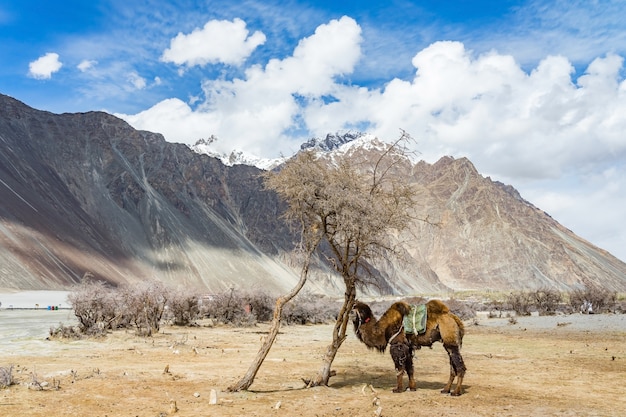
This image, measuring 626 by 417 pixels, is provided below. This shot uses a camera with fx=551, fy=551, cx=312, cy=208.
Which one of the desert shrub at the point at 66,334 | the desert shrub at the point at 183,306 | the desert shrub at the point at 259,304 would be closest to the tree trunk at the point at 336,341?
the desert shrub at the point at 66,334

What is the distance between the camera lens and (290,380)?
45.5 feet

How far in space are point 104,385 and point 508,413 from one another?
8.54 m

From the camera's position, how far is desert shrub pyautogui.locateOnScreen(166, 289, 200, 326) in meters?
33.5

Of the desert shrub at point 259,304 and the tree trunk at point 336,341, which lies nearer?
the tree trunk at point 336,341

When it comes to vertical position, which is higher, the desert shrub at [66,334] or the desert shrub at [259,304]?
the desert shrub at [259,304]

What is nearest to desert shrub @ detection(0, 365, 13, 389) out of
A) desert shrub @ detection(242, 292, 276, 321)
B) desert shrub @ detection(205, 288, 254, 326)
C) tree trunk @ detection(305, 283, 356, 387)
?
tree trunk @ detection(305, 283, 356, 387)

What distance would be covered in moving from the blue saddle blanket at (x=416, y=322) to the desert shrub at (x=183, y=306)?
76.8ft

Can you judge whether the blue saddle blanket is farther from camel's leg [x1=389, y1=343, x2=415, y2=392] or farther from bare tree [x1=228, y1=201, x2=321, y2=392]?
bare tree [x1=228, y1=201, x2=321, y2=392]

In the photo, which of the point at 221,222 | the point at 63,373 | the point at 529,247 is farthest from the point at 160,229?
the point at 529,247

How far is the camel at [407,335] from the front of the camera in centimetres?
1159

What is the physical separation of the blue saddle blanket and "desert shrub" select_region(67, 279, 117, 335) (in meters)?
17.5

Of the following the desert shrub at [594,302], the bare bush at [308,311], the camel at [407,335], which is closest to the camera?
the camel at [407,335]

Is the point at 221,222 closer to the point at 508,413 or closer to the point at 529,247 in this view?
the point at 529,247

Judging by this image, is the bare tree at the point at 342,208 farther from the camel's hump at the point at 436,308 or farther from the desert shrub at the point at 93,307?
the desert shrub at the point at 93,307
